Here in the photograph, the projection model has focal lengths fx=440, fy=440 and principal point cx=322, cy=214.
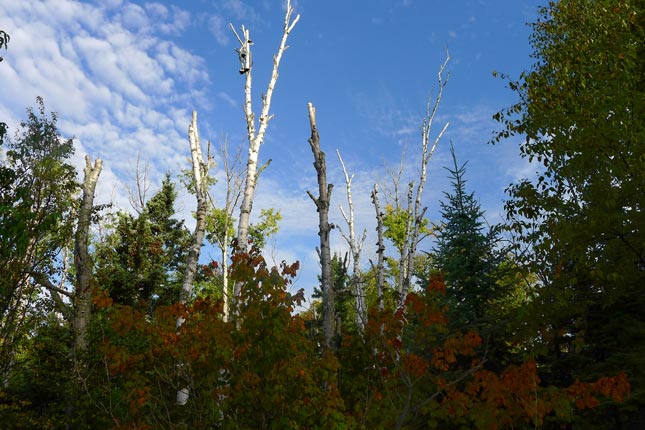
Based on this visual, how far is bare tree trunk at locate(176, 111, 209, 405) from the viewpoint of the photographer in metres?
10.1

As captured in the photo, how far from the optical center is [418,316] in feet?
32.1

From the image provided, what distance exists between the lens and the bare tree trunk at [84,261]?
39.7 feet

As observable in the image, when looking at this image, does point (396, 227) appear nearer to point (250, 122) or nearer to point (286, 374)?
point (250, 122)

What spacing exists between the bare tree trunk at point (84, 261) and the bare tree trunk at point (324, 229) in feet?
21.4

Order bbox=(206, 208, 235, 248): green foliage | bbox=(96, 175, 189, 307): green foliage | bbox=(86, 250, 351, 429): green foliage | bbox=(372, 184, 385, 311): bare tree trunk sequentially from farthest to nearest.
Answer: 1. bbox=(206, 208, 235, 248): green foliage
2. bbox=(96, 175, 189, 307): green foliage
3. bbox=(372, 184, 385, 311): bare tree trunk
4. bbox=(86, 250, 351, 429): green foliage

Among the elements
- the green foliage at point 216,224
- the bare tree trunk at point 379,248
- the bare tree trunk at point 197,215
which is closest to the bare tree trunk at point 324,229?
the bare tree trunk at point 197,215

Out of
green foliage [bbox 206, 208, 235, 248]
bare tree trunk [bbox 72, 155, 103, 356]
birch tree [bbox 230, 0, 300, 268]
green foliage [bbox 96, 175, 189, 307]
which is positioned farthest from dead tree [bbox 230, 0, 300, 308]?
green foliage [bbox 206, 208, 235, 248]

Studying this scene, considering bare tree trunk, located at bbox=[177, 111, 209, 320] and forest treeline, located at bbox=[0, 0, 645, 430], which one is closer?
forest treeline, located at bbox=[0, 0, 645, 430]

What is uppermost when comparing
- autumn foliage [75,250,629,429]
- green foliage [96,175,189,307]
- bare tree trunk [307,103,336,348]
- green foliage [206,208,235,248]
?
green foliage [206,208,235,248]

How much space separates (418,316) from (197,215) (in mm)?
5957

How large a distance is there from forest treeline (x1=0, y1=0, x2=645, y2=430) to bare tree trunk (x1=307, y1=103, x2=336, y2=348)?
47 millimetres

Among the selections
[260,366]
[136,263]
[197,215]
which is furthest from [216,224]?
[260,366]

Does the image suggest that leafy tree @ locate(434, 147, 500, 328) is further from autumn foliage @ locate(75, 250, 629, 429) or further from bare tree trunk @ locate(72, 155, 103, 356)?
bare tree trunk @ locate(72, 155, 103, 356)

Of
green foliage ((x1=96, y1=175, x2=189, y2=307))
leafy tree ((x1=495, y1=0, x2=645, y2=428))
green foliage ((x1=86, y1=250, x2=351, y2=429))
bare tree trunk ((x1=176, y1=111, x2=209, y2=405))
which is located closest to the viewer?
green foliage ((x1=86, y1=250, x2=351, y2=429))
